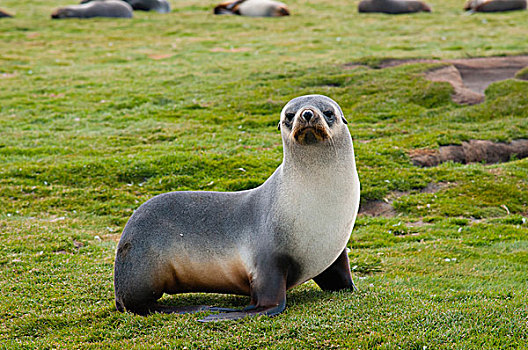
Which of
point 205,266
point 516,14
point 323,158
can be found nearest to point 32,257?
point 205,266

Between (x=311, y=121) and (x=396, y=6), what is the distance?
2873cm

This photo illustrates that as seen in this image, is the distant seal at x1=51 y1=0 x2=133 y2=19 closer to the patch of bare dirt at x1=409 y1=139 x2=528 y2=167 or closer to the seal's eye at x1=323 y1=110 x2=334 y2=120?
the patch of bare dirt at x1=409 y1=139 x2=528 y2=167

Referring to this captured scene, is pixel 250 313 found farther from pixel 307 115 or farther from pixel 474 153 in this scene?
pixel 474 153

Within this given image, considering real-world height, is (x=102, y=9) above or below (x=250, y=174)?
above

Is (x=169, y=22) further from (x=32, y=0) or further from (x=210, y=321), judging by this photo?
(x=210, y=321)

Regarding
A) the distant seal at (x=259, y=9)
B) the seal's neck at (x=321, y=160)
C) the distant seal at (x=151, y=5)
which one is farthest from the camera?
the distant seal at (x=151, y=5)

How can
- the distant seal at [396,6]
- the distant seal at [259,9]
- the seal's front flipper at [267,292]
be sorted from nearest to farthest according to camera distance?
1. the seal's front flipper at [267,292]
2. the distant seal at [396,6]
3. the distant seal at [259,9]

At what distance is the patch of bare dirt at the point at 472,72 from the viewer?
16098 mm

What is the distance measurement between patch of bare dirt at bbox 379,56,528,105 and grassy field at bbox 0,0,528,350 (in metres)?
0.37

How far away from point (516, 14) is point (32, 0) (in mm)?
27653

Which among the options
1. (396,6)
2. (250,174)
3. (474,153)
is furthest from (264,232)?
(396,6)

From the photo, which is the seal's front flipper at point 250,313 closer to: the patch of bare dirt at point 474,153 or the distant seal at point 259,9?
the patch of bare dirt at point 474,153

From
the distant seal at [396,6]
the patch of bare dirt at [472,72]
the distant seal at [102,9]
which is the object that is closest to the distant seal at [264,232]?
the patch of bare dirt at [472,72]

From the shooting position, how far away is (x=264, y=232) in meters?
5.86
